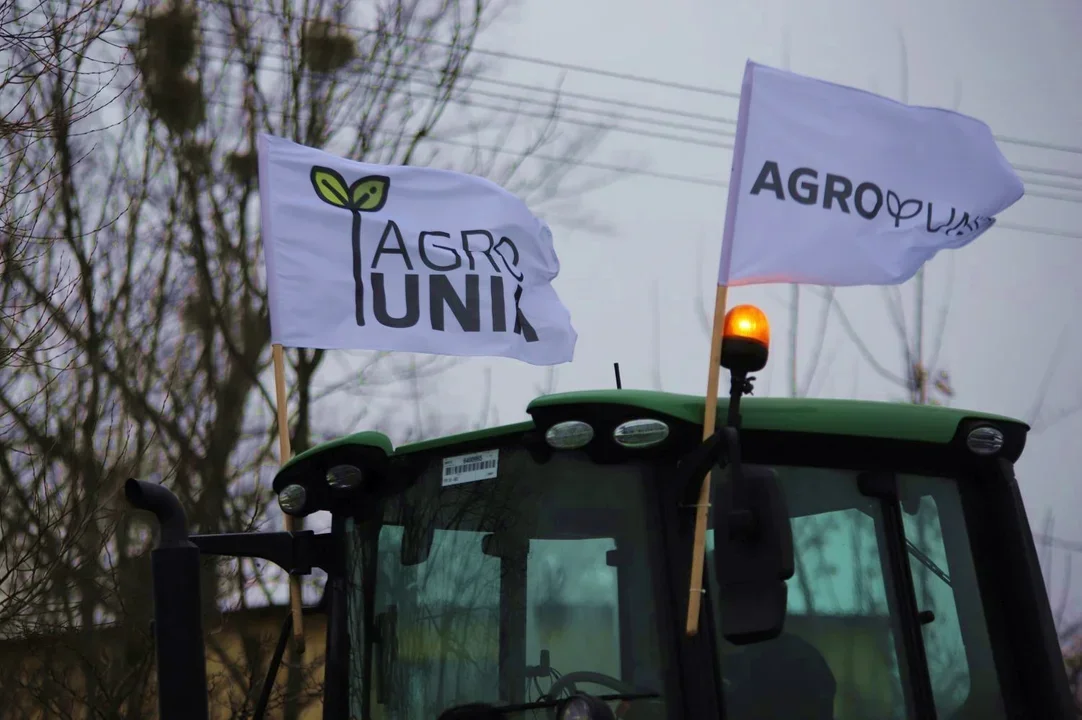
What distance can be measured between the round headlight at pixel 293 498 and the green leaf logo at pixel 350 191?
1.97 m

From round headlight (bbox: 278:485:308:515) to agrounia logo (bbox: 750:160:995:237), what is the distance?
71.3 inches

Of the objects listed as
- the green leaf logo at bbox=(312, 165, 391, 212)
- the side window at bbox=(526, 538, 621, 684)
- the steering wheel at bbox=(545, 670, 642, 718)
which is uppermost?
the green leaf logo at bbox=(312, 165, 391, 212)

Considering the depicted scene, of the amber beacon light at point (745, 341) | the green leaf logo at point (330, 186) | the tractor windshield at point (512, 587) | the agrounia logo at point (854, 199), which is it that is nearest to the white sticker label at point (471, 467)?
the tractor windshield at point (512, 587)

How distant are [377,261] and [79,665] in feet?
19.4

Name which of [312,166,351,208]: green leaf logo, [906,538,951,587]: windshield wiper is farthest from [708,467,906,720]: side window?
[312,166,351,208]: green leaf logo

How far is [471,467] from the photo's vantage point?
166 inches

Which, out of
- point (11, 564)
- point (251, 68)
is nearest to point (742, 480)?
point (11, 564)

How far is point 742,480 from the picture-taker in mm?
3420

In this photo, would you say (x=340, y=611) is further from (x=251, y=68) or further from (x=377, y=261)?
(x=251, y=68)

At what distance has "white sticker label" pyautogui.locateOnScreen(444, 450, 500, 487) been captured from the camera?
13.6 ft

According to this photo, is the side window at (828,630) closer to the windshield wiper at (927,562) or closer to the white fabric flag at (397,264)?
the windshield wiper at (927,562)

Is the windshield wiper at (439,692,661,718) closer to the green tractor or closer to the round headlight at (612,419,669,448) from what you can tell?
the green tractor

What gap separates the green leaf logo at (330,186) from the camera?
634cm

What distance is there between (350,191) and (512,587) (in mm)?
2918
